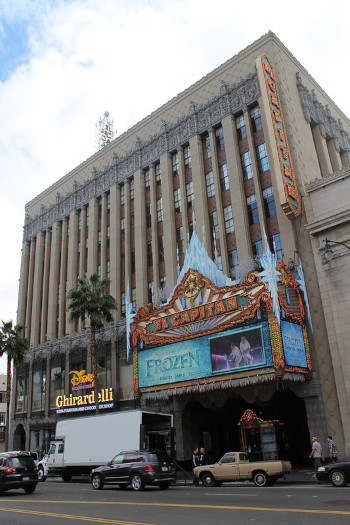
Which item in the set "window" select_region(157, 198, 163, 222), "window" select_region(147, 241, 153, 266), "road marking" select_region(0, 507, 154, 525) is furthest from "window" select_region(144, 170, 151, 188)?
"road marking" select_region(0, 507, 154, 525)

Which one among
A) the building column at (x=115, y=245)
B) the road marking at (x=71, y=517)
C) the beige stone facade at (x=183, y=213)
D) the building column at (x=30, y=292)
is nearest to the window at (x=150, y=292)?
the beige stone facade at (x=183, y=213)

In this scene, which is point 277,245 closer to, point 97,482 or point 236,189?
point 236,189

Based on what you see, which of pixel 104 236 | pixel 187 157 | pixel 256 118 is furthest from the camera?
pixel 104 236

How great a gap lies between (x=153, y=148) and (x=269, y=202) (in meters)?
16.3

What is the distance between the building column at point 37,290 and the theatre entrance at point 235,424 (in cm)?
2599

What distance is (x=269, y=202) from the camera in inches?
1384

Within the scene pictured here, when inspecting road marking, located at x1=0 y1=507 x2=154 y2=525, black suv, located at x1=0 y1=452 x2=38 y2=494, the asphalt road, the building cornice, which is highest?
the building cornice

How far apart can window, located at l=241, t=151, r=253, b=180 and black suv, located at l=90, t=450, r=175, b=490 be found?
23.4m

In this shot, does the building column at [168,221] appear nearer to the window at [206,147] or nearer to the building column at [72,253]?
the window at [206,147]

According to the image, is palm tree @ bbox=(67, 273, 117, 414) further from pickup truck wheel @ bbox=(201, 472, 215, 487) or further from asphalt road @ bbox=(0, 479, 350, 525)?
asphalt road @ bbox=(0, 479, 350, 525)

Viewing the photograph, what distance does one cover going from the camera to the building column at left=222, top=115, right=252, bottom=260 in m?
35.3

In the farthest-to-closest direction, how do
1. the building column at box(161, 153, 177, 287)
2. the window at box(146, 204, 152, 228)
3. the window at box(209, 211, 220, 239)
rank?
the window at box(146, 204, 152, 228)
the building column at box(161, 153, 177, 287)
the window at box(209, 211, 220, 239)

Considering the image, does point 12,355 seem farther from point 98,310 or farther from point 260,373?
point 260,373

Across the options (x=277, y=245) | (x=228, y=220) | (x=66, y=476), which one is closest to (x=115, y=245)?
(x=228, y=220)
